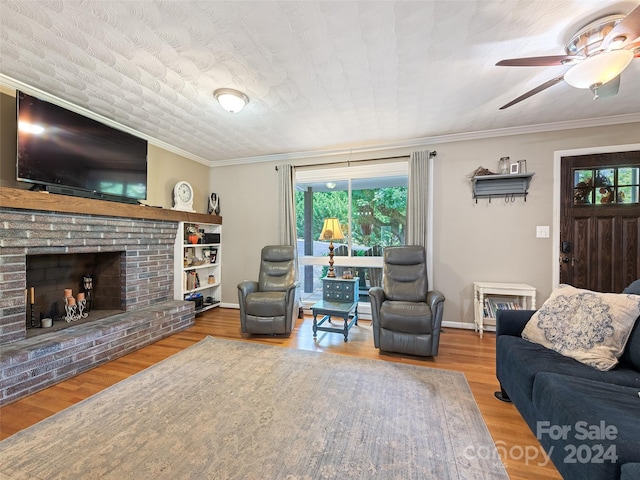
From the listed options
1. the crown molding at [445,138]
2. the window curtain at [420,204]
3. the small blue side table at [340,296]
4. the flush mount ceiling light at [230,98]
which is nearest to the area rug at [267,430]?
the small blue side table at [340,296]

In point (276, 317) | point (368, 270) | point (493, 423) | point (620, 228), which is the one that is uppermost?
point (620, 228)

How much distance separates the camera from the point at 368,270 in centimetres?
404

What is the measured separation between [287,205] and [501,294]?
10.1ft

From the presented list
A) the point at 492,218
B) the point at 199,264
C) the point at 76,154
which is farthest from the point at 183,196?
the point at 492,218

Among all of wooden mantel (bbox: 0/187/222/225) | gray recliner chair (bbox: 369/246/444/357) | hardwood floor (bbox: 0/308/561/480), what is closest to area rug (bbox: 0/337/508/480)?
hardwood floor (bbox: 0/308/561/480)

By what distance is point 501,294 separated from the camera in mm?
3232

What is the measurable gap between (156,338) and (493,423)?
3.17 m

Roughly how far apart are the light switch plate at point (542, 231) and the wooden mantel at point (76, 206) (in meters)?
4.54

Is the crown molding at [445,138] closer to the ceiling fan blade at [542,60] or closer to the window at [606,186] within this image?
the window at [606,186]

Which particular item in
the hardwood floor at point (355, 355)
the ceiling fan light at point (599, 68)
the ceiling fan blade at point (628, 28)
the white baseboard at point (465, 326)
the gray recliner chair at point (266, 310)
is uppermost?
the ceiling fan blade at point (628, 28)

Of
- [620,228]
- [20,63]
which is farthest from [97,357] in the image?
[620,228]

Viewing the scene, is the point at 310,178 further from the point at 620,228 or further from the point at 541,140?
the point at 620,228

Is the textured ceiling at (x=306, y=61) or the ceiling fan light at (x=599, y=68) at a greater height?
the textured ceiling at (x=306, y=61)

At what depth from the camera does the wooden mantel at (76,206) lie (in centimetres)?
205
